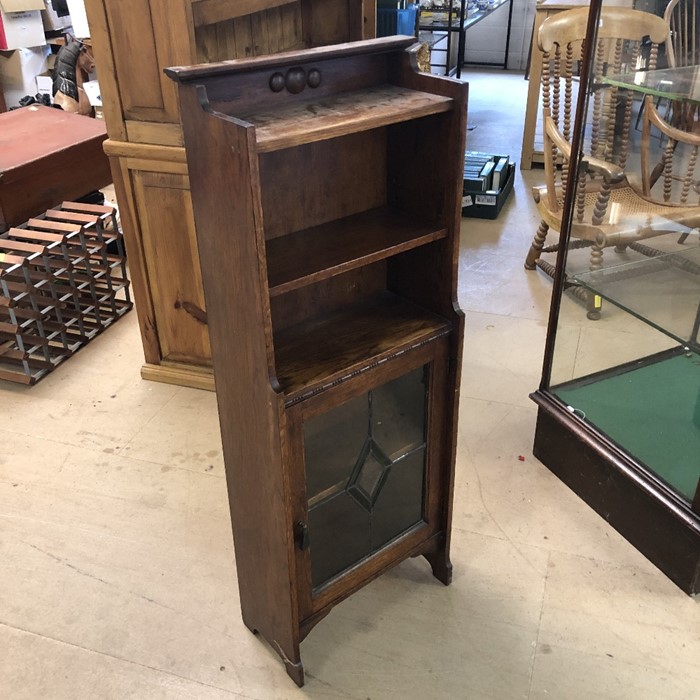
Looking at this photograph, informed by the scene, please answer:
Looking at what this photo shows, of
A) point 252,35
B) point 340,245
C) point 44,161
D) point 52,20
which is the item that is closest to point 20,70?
point 52,20

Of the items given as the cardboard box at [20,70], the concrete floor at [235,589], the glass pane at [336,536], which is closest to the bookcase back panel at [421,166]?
the glass pane at [336,536]

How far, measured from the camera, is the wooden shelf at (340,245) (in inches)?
49.6

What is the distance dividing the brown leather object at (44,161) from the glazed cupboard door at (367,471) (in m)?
2.09

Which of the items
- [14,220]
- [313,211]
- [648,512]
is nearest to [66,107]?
[14,220]

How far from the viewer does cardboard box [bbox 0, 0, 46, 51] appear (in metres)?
4.63

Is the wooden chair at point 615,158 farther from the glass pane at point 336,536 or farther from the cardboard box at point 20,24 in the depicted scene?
the cardboard box at point 20,24

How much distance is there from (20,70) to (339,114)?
4.53 metres

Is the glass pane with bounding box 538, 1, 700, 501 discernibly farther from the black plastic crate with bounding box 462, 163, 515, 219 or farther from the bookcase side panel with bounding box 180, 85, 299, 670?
the black plastic crate with bounding box 462, 163, 515, 219

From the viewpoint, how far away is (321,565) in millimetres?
1542

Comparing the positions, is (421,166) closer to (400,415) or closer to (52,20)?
(400,415)

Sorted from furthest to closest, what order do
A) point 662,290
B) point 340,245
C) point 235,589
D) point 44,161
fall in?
point 44,161
point 662,290
point 235,589
point 340,245

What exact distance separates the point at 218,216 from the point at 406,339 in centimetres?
45

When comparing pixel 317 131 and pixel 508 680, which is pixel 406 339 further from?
pixel 508 680

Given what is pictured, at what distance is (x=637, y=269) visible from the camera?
214 cm
